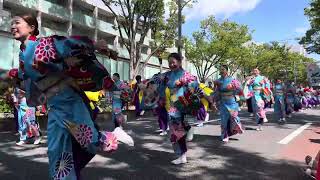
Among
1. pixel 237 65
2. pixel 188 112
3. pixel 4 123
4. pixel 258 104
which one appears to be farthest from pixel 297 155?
pixel 237 65

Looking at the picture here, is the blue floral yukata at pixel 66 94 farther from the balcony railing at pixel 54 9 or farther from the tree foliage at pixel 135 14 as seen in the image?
the balcony railing at pixel 54 9

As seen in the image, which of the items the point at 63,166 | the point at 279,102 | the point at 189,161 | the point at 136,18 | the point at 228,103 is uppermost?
the point at 136,18

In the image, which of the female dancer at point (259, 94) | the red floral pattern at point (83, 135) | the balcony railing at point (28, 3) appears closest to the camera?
the red floral pattern at point (83, 135)

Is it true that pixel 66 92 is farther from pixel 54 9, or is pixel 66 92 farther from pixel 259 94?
pixel 54 9

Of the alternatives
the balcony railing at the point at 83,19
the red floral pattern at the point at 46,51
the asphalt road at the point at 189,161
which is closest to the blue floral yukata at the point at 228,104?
the asphalt road at the point at 189,161

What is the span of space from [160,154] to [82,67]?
4.57m

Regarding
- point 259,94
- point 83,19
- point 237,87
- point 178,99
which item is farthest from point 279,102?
point 83,19

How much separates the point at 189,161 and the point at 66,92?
155 inches

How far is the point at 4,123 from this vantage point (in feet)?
38.8

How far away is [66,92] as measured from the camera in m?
3.73

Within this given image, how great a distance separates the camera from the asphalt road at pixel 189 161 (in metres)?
6.14

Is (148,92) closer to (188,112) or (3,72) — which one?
(188,112)

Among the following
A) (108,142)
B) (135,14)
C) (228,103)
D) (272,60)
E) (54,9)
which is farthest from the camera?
(272,60)

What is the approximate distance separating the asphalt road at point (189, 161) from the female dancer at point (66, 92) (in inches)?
86.9
